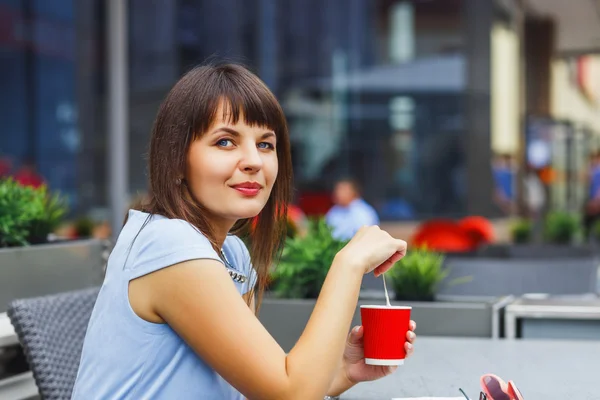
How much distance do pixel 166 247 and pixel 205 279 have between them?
9cm

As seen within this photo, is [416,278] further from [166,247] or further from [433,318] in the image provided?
[166,247]

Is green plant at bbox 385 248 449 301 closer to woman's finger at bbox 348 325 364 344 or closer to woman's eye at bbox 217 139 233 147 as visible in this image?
woman's finger at bbox 348 325 364 344

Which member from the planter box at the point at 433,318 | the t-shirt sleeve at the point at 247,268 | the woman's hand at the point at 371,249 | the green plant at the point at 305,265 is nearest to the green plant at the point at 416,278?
the planter box at the point at 433,318

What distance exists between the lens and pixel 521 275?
5.04m

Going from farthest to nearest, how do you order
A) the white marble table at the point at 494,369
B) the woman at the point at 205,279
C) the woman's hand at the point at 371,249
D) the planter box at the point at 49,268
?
the planter box at the point at 49,268 → the white marble table at the point at 494,369 → the woman's hand at the point at 371,249 → the woman at the point at 205,279

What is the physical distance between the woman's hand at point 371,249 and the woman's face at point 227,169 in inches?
7.3

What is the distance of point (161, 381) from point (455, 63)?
48.9 ft

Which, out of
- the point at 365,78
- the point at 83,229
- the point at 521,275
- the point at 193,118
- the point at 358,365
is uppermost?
the point at 365,78

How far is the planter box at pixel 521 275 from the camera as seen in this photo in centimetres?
479

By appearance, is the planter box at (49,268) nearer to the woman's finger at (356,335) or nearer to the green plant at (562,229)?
the woman's finger at (356,335)

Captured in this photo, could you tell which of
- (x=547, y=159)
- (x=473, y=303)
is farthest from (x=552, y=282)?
(x=547, y=159)

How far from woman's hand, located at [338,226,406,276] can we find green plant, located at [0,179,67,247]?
139 centimetres

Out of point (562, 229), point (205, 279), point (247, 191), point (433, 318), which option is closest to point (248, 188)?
point (247, 191)

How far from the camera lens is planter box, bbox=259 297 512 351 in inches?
104
